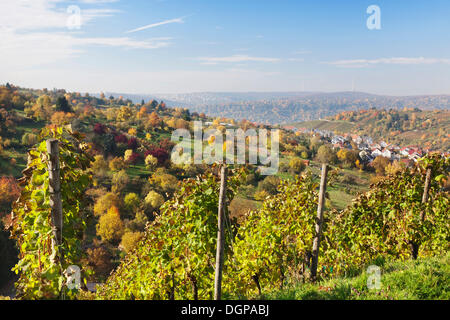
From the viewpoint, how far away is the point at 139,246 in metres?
4.79

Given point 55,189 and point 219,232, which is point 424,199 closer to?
point 219,232

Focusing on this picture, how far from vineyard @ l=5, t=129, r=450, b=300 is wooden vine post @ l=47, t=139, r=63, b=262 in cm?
1

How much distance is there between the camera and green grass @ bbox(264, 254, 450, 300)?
3.59 metres

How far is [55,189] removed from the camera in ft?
9.96

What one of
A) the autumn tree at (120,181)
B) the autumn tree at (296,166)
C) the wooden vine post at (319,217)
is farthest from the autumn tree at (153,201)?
the wooden vine post at (319,217)

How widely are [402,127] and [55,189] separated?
186 metres

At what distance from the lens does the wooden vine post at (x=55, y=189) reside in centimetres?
296

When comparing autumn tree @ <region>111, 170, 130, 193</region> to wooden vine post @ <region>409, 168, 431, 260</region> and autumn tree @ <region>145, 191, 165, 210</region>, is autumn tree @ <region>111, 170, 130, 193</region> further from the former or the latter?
wooden vine post @ <region>409, 168, 431, 260</region>

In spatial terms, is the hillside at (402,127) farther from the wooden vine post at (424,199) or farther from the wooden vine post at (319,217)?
the wooden vine post at (319,217)

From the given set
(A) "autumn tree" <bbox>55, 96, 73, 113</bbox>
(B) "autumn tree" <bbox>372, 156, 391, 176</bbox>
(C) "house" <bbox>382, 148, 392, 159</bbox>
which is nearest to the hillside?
(C) "house" <bbox>382, 148, 392, 159</bbox>

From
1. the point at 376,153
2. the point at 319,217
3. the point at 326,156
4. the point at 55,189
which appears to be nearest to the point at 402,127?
the point at 376,153

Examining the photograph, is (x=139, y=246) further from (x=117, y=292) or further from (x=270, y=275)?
(x=270, y=275)

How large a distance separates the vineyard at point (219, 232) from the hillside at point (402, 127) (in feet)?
429
